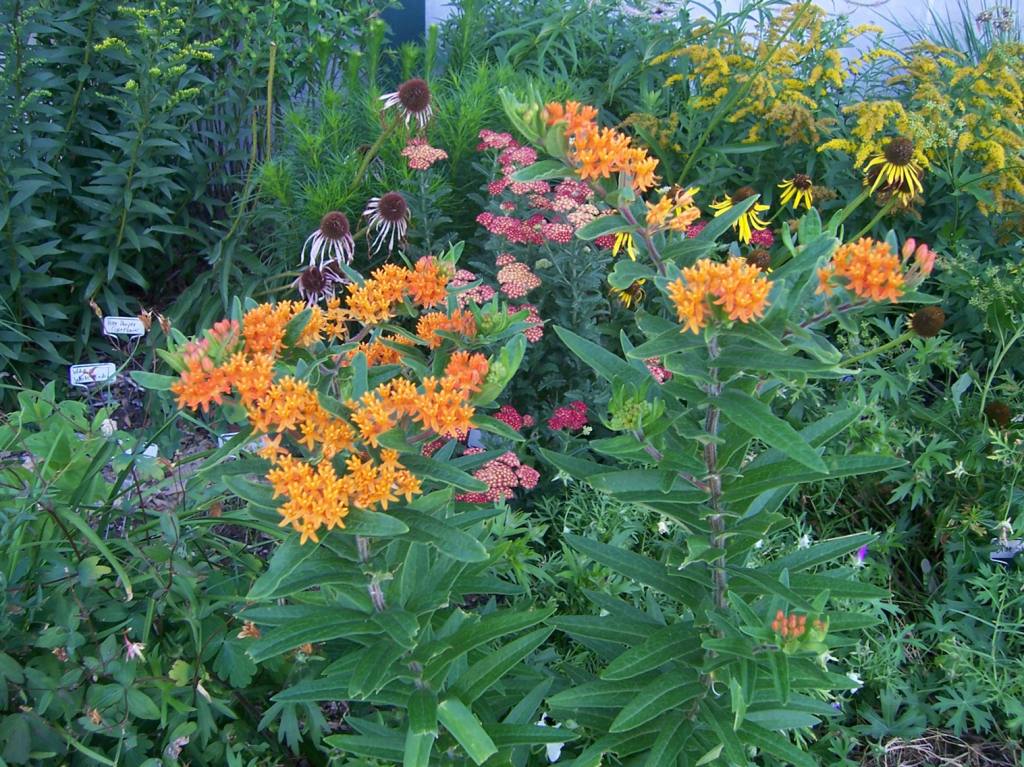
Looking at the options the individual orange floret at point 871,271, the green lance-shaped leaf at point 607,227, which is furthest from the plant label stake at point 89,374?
the individual orange floret at point 871,271

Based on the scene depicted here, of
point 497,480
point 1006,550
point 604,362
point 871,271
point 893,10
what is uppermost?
point 893,10

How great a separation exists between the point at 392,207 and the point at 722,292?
6.49 ft

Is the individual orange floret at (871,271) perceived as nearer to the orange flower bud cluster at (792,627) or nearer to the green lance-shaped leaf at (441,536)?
the orange flower bud cluster at (792,627)

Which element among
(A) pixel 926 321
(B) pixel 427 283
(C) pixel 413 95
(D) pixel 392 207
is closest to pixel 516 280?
(D) pixel 392 207

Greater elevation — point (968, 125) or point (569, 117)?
point (569, 117)

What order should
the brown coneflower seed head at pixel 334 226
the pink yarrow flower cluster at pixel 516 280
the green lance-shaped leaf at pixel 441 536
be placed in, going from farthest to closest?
the brown coneflower seed head at pixel 334 226, the pink yarrow flower cluster at pixel 516 280, the green lance-shaped leaf at pixel 441 536

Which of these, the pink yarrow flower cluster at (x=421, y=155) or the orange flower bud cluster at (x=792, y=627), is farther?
the pink yarrow flower cluster at (x=421, y=155)

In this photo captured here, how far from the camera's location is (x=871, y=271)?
1130mm

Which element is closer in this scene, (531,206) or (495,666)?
(495,666)

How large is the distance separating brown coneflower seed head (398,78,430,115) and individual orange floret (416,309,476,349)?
184 centimetres

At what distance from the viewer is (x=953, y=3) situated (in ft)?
16.5

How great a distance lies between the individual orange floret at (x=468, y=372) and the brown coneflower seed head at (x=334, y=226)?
173 centimetres

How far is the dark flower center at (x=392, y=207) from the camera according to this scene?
2913mm

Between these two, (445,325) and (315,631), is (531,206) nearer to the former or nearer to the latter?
(445,325)
